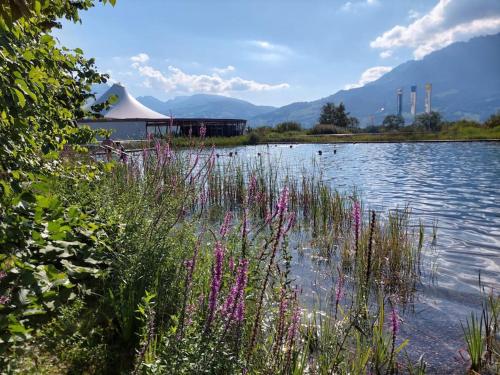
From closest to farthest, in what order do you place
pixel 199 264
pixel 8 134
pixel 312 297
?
pixel 8 134 → pixel 199 264 → pixel 312 297

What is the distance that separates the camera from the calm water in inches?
195

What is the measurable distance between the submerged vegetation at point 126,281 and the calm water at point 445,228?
41 cm

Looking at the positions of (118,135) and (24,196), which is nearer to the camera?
(24,196)

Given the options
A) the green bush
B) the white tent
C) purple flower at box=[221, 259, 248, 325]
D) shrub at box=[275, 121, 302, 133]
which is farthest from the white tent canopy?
purple flower at box=[221, 259, 248, 325]

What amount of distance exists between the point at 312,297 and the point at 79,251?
3.36 metres

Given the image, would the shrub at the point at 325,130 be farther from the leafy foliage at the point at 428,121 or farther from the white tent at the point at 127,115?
the white tent at the point at 127,115

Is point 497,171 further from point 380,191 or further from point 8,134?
point 8,134

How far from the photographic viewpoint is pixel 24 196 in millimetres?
2527

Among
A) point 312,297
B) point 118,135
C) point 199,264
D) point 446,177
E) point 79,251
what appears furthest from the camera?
point 118,135

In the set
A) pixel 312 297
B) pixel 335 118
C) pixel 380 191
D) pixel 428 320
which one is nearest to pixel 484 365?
pixel 428 320

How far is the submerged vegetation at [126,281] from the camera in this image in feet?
7.80

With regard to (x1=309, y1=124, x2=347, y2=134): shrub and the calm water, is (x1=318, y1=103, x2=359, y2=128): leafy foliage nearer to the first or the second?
(x1=309, y1=124, x2=347, y2=134): shrub

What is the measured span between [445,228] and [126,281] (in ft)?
29.9

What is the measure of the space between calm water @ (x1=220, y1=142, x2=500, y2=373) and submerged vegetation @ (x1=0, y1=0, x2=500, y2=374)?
406 millimetres
